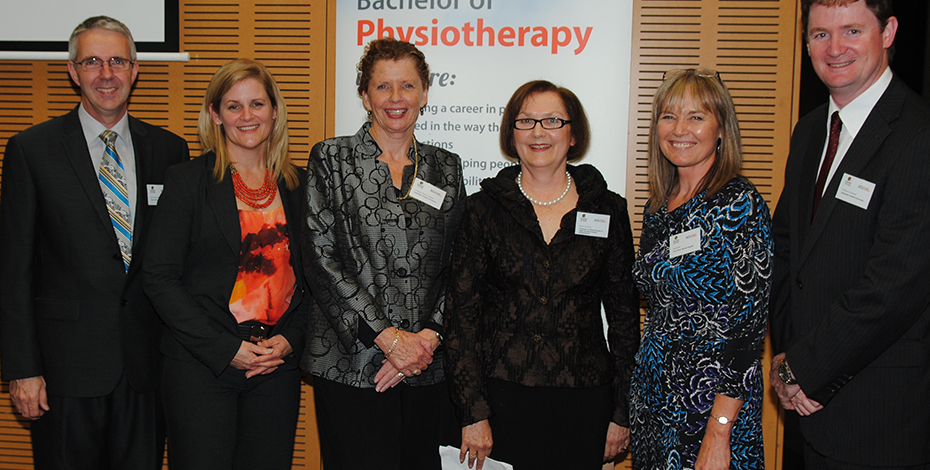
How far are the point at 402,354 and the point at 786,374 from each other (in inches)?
53.3

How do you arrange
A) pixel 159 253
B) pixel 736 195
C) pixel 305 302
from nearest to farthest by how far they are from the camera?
1. pixel 736 195
2. pixel 159 253
3. pixel 305 302

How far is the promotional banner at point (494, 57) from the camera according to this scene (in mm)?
3459

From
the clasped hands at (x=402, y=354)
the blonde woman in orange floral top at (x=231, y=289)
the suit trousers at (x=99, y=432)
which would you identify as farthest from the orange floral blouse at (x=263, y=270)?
the suit trousers at (x=99, y=432)

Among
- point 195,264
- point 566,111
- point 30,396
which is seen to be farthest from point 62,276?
point 566,111

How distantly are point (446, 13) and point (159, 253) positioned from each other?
6.85 feet

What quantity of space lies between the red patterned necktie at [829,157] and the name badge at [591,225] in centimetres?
73

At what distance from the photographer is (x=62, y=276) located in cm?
260

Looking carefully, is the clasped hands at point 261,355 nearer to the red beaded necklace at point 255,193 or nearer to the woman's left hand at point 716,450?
the red beaded necklace at point 255,193

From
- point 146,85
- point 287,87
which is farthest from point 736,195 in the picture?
point 146,85

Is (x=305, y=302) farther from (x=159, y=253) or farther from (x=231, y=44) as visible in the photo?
(x=231, y=44)

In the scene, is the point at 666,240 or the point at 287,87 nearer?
the point at 666,240

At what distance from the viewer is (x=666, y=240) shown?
2186mm

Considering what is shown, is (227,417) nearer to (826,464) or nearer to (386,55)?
(386,55)

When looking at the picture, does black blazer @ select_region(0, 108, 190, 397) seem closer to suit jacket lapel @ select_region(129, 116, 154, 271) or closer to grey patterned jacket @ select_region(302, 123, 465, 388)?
suit jacket lapel @ select_region(129, 116, 154, 271)
